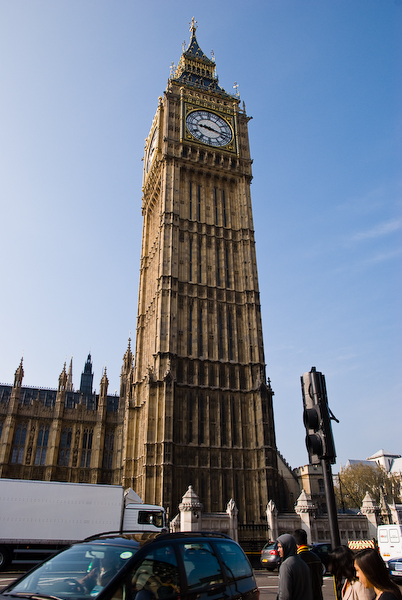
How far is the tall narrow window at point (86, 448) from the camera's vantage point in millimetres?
40312

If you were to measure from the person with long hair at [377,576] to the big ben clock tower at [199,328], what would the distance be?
29539mm

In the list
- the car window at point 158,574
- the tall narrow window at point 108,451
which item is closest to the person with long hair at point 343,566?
the car window at point 158,574

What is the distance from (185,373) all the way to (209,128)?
2745 centimetres

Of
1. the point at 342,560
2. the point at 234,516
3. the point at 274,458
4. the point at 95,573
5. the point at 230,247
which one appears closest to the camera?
the point at 95,573

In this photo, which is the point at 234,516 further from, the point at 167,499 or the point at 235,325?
the point at 235,325

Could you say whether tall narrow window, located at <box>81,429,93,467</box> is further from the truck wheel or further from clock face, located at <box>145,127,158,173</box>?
clock face, located at <box>145,127,158,173</box>

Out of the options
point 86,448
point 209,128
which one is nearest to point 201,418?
point 86,448

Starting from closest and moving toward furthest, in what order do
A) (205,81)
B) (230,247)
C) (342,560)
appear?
(342,560)
(230,247)
(205,81)

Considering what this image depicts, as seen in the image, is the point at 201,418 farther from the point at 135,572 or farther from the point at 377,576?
the point at 377,576

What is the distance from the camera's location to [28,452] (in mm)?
39344

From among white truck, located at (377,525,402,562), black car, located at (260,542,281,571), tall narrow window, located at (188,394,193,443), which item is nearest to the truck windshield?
black car, located at (260,542,281,571)

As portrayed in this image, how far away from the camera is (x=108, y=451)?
41406 mm

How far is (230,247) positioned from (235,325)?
8.29 meters

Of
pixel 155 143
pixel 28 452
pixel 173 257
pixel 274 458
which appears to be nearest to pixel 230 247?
pixel 173 257
